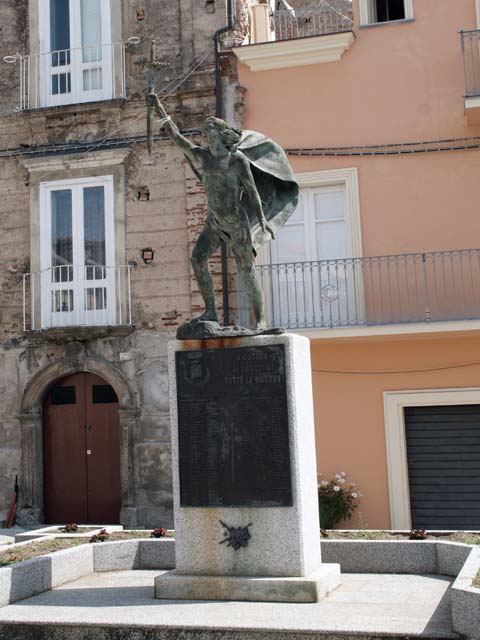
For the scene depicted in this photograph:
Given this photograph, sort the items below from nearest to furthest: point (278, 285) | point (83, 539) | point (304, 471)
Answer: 1. point (304, 471)
2. point (83, 539)
3. point (278, 285)

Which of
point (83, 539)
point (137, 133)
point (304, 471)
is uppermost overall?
point (137, 133)

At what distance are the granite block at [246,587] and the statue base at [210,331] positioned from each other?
80.4 inches

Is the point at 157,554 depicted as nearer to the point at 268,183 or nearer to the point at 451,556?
the point at 451,556

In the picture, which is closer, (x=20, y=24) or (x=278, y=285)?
(x=278, y=285)

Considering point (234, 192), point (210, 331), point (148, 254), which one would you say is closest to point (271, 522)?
point (210, 331)

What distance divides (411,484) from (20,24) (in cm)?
1088

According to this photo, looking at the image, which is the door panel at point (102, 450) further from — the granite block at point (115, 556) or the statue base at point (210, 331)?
the statue base at point (210, 331)

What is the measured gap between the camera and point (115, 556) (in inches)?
360

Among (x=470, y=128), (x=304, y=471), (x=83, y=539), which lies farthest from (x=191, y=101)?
(x=304, y=471)

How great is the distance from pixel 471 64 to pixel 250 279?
28.2ft

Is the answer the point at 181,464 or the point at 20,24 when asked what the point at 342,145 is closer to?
the point at 20,24

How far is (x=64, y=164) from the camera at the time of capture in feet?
52.1

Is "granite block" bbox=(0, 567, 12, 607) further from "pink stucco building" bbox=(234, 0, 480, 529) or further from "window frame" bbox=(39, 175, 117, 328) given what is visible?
"window frame" bbox=(39, 175, 117, 328)

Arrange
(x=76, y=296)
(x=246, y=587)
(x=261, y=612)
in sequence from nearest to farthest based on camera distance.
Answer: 1. (x=261, y=612)
2. (x=246, y=587)
3. (x=76, y=296)
